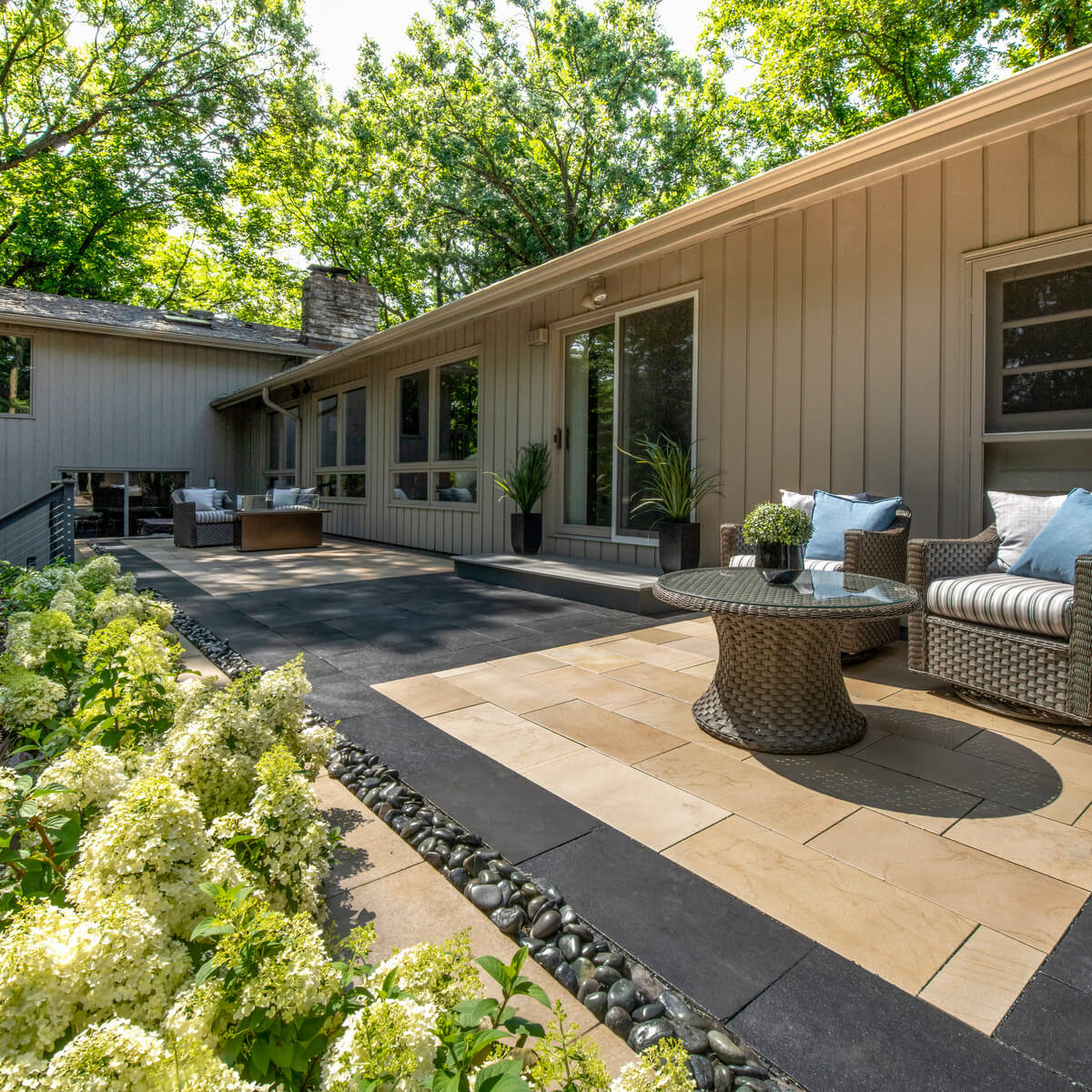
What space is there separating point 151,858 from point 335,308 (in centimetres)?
1254

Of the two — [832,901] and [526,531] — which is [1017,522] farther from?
[526,531]

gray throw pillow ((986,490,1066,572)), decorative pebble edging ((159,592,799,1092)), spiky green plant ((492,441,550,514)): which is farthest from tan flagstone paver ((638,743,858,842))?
spiky green plant ((492,441,550,514))

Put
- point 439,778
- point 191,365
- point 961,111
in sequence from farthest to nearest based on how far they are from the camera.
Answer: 1. point 191,365
2. point 961,111
3. point 439,778

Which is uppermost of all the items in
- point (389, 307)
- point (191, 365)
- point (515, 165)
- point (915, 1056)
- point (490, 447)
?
point (515, 165)

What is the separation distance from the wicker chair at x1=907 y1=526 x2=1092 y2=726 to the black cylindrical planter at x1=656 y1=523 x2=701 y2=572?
1.87 m

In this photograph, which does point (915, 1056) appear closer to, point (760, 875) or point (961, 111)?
point (760, 875)

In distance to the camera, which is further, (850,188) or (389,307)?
(389,307)

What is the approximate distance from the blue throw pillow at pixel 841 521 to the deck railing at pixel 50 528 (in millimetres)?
4584

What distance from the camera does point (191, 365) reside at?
1119 cm

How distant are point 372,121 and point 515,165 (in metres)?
3.12

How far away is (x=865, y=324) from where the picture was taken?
149 inches

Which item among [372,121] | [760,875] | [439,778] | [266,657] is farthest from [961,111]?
[372,121]

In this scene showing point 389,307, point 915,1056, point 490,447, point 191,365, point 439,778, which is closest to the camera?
point 915,1056

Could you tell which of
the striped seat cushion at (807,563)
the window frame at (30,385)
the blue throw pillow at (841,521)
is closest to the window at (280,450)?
the window frame at (30,385)
